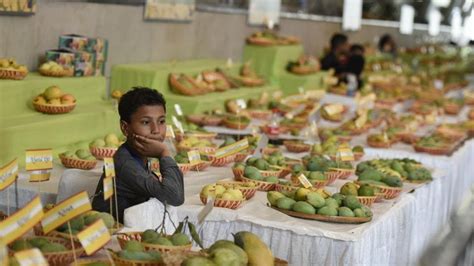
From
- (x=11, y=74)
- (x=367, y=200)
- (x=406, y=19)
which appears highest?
(x=11, y=74)

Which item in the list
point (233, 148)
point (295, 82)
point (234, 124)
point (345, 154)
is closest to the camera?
point (233, 148)

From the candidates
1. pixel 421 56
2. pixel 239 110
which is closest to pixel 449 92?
pixel 421 56

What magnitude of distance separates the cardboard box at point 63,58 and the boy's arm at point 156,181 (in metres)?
2.34

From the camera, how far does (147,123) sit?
3.68 m

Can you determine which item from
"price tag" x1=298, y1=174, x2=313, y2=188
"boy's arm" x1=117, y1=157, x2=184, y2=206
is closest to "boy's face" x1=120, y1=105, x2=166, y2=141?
"boy's arm" x1=117, y1=157, x2=184, y2=206

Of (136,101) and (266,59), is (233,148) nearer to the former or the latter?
(136,101)

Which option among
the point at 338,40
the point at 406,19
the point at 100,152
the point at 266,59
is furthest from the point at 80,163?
the point at 406,19

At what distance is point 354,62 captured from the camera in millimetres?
10656

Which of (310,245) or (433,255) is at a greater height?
(310,245)

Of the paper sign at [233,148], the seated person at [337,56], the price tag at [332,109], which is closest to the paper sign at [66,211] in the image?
the paper sign at [233,148]

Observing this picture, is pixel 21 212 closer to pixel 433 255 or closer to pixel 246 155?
pixel 246 155

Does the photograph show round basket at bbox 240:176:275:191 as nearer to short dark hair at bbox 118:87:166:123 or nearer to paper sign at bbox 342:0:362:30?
short dark hair at bbox 118:87:166:123

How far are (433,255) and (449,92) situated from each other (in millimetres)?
6845

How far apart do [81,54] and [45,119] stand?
3.11 ft
